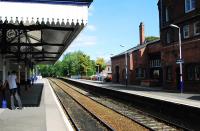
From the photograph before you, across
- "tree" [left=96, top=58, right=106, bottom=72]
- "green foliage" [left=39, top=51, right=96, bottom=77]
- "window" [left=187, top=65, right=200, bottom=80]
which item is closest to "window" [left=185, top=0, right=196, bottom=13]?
"window" [left=187, top=65, right=200, bottom=80]

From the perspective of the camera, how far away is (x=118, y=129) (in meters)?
15.2

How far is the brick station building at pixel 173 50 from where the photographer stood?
40.4 m

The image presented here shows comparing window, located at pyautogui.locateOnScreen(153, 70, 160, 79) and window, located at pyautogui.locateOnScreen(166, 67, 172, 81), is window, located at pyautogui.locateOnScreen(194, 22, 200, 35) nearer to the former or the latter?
window, located at pyautogui.locateOnScreen(166, 67, 172, 81)

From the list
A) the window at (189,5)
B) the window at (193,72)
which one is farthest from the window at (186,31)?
the window at (193,72)

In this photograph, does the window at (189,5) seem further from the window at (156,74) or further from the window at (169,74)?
the window at (156,74)

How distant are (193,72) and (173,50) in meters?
5.06

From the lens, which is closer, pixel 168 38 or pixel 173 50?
pixel 173 50

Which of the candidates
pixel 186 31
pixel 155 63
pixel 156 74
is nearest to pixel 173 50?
pixel 186 31

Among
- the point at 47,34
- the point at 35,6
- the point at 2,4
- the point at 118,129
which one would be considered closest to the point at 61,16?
the point at 35,6

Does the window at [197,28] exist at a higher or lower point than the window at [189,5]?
lower

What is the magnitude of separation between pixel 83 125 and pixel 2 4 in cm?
622

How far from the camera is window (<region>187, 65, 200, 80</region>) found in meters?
40.0

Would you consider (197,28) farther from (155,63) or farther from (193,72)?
(155,63)

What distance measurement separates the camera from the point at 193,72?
40.9 metres
